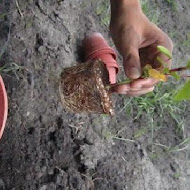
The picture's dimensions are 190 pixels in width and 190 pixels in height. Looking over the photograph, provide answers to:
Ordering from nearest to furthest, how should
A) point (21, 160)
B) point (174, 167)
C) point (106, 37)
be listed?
point (21, 160)
point (174, 167)
point (106, 37)

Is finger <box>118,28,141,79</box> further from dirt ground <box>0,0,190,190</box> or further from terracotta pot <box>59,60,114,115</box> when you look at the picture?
dirt ground <box>0,0,190,190</box>

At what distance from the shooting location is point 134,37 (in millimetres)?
1381

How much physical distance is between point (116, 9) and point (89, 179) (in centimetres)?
67

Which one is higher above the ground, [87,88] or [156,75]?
[156,75]

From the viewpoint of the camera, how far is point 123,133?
1.73 m

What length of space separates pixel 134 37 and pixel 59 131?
466 millimetres

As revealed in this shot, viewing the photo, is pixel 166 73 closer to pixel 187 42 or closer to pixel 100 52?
pixel 100 52

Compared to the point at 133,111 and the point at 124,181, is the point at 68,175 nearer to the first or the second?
the point at 124,181

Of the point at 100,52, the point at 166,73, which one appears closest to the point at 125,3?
the point at 100,52

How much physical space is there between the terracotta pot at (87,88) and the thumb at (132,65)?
0.37 ft

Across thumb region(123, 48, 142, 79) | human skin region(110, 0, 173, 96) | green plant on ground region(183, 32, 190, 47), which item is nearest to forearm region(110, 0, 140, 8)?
human skin region(110, 0, 173, 96)

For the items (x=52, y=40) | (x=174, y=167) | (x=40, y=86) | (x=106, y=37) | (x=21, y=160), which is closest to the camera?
(x=21, y=160)

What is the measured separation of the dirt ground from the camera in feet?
4.66

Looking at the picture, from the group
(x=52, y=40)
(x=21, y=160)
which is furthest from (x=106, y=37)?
(x=21, y=160)
